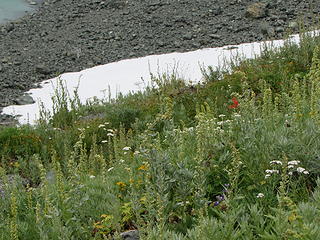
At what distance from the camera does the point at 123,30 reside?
22.0 m

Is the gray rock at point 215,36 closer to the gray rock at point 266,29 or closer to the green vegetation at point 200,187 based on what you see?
the gray rock at point 266,29

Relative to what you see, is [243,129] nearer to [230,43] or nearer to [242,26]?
[230,43]

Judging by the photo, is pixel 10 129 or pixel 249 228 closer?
pixel 249 228

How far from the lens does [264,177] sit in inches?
183

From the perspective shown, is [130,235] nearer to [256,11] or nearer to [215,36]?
[215,36]

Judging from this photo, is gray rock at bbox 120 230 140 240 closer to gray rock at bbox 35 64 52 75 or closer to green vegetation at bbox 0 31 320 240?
green vegetation at bbox 0 31 320 240

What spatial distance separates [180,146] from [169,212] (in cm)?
80

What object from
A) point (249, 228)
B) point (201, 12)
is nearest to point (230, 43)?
point (201, 12)

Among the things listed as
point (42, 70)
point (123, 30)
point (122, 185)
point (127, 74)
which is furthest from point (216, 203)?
point (123, 30)

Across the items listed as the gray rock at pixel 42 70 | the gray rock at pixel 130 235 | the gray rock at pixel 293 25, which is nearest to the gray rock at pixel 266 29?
the gray rock at pixel 293 25

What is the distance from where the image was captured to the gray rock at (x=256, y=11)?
21250 millimetres

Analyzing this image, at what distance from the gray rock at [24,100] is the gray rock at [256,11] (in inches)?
414

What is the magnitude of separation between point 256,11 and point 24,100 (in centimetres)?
1097

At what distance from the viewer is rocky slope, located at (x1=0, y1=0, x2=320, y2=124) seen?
747 inches
